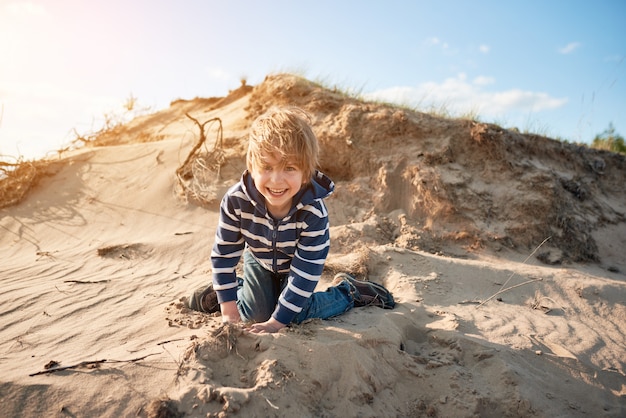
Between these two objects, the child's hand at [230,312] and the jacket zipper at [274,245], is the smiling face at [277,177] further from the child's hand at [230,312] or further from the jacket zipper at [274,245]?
the child's hand at [230,312]

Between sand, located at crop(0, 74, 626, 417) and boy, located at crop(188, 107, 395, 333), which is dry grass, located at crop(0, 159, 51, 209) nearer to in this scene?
sand, located at crop(0, 74, 626, 417)

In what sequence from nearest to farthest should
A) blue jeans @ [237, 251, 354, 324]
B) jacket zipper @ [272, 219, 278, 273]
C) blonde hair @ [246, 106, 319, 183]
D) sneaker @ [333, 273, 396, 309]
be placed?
blonde hair @ [246, 106, 319, 183] → jacket zipper @ [272, 219, 278, 273] → blue jeans @ [237, 251, 354, 324] → sneaker @ [333, 273, 396, 309]

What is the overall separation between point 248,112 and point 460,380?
6119 millimetres

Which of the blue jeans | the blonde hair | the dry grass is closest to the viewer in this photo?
the blonde hair

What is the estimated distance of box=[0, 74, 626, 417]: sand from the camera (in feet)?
7.79

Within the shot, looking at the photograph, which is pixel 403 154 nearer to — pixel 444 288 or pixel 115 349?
pixel 444 288

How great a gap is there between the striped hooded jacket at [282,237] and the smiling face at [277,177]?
14cm

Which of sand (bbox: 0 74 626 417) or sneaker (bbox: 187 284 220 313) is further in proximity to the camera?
sneaker (bbox: 187 284 220 313)

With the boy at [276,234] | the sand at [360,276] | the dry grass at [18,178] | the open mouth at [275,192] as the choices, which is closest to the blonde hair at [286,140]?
the boy at [276,234]

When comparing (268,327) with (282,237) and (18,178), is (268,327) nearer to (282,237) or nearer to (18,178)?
(282,237)

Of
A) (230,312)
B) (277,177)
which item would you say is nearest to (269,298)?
(230,312)

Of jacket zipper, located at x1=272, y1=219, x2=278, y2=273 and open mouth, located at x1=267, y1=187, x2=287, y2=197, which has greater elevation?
open mouth, located at x1=267, y1=187, x2=287, y2=197

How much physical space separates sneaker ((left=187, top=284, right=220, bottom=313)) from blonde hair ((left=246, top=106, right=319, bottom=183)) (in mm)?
1096

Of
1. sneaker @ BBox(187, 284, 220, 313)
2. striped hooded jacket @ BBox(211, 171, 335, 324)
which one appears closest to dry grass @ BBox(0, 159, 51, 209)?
sneaker @ BBox(187, 284, 220, 313)
